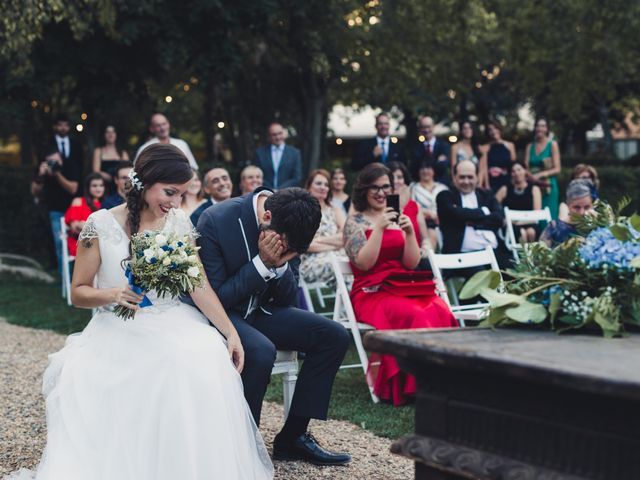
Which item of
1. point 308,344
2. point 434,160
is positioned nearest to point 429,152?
point 434,160

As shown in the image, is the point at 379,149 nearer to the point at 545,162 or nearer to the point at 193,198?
the point at 545,162

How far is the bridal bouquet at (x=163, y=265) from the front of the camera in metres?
4.67

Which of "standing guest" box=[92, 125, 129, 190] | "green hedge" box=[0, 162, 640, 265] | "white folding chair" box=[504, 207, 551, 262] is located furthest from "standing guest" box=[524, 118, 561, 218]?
"standing guest" box=[92, 125, 129, 190]

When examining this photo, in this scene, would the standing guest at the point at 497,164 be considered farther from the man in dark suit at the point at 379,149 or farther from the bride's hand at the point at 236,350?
the bride's hand at the point at 236,350

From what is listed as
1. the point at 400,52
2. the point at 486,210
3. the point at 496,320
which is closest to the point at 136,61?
the point at 400,52

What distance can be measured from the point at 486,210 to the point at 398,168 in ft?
3.73

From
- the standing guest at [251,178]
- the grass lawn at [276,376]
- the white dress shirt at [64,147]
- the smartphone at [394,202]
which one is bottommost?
the grass lawn at [276,376]

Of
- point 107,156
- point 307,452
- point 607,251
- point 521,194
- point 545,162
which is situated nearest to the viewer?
point 607,251

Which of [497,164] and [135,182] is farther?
[497,164]

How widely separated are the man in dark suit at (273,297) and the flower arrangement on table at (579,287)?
150 cm

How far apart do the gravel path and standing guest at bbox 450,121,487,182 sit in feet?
21.8

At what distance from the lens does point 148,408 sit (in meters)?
4.62

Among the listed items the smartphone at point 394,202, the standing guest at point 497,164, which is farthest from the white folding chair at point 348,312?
the standing guest at point 497,164

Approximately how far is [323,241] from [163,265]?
4.71m
